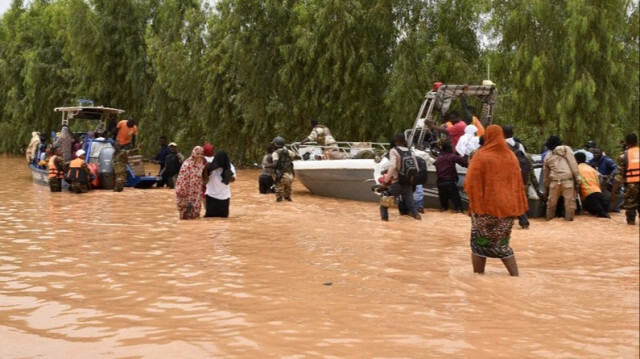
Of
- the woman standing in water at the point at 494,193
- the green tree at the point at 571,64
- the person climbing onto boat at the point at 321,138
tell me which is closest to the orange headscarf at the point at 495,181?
the woman standing in water at the point at 494,193

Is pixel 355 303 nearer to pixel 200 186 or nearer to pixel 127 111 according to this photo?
pixel 200 186

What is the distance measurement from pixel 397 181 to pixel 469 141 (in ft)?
6.32

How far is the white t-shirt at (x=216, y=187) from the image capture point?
12500 millimetres

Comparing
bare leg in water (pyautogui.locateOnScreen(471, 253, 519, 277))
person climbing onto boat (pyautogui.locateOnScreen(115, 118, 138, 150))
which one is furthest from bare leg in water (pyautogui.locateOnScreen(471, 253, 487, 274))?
person climbing onto boat (pyautogui.locateOnScreen(115, 118, 138, 150))

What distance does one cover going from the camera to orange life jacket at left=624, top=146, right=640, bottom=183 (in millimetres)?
11453

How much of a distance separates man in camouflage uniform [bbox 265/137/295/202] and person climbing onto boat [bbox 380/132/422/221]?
3.51m

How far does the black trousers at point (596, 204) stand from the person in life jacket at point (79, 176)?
11159 millimetres

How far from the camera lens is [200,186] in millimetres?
12406

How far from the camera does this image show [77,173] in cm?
1736

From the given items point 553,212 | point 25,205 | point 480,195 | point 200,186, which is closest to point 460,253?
point 480,195

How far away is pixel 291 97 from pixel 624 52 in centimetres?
1079

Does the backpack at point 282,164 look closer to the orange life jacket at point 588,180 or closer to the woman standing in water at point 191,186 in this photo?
the woman standing in water at point 191,186

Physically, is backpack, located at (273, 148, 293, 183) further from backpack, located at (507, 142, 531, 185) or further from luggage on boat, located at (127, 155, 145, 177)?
backpack, located at (507, 142, 531, 185)

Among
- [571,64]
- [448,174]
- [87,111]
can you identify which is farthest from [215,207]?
[571,64]
